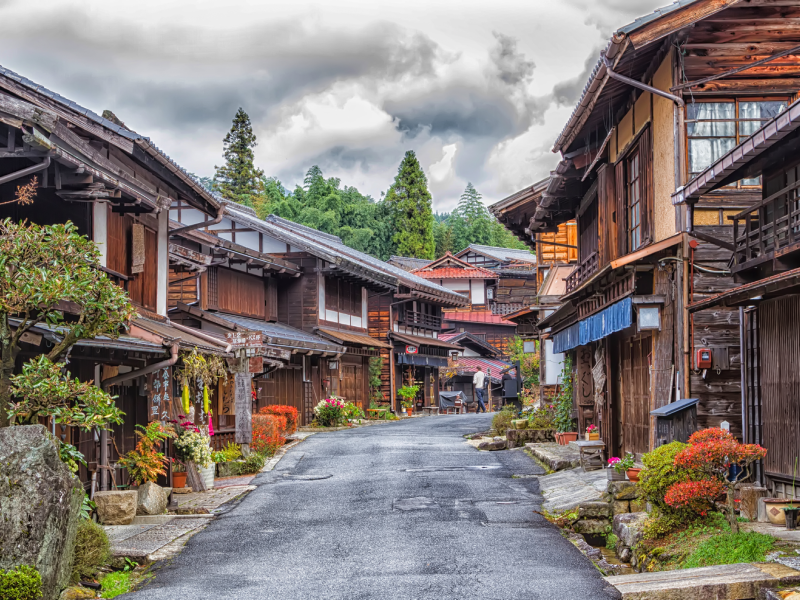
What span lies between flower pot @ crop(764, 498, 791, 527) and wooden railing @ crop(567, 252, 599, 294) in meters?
9.99

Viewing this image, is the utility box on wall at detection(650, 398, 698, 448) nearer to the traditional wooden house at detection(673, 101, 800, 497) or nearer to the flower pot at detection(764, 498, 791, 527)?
the traditional wooden house at detection(673, 101, 800, 497)

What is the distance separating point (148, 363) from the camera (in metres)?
13.9

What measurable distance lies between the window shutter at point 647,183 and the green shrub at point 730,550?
24.4 ft

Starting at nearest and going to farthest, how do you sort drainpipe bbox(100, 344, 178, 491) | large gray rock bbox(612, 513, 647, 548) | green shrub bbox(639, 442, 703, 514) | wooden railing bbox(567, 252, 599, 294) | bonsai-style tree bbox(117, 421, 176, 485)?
green shrub bbox(639, 442, 703, 514) → large gray rock bbox(612, 513, 647, 548) → drainpipe bbox(100, 344, 178, 491) → bonsai-style tree bbox(117, 421, 176, 485) → wooden railing bbox(567, 252, 599, 294)

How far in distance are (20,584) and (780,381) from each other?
29.2ft

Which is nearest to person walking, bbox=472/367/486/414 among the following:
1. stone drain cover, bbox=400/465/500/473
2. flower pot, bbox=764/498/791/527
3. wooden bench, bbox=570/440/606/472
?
stone drain cover, bbox=400/465/500/473

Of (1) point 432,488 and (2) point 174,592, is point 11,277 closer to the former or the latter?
(2) point 174,592

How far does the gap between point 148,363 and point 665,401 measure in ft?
27.5

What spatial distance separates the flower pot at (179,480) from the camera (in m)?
15.9

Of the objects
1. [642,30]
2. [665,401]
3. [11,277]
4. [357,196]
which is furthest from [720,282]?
[357,196]

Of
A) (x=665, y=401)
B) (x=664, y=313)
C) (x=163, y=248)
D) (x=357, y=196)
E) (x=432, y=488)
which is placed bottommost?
(x=432, y=488)

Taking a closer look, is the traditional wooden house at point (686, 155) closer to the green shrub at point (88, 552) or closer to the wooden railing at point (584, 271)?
the wooden railing at point (584, 271)

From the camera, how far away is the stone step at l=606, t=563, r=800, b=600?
6.95m

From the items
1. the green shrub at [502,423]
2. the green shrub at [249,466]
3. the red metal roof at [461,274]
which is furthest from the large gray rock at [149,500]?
the red metal roof at [461,274]
